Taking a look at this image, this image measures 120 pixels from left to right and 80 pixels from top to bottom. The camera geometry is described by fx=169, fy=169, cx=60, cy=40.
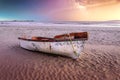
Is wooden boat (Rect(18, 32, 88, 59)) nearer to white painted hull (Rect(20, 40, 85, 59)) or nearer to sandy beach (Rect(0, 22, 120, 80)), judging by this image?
white painted hull (Rect(20, 40, 85, 59))

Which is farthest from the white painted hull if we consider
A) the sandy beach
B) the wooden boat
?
the sandy beach

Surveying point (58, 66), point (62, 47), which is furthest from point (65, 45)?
point (58, 66)

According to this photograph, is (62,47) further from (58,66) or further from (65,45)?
(58,66)

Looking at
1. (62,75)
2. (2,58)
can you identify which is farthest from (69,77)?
(2,58)

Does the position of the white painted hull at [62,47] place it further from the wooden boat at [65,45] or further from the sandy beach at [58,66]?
the sandy beach at [58,66]

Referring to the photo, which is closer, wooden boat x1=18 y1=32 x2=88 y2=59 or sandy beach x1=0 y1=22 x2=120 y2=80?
sandy beach x1=0 y1=22 x2=120 y2=80

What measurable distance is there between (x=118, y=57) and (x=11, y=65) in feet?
17.8

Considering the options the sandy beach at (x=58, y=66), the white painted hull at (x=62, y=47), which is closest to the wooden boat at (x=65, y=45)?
the white painted hull at (x=62, y=47)

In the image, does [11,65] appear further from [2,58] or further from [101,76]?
[101,76]

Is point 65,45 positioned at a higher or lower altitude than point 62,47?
higher

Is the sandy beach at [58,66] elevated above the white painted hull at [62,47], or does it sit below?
below

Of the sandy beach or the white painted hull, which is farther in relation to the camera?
the white painted hull

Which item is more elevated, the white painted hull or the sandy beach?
the white painted hull

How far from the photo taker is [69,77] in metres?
6.68
